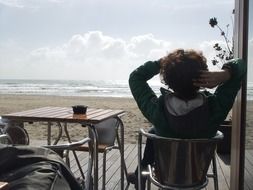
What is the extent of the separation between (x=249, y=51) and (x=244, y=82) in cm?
23

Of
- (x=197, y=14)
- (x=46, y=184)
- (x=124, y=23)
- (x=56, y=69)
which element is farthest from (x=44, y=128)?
(x=56, y=69)

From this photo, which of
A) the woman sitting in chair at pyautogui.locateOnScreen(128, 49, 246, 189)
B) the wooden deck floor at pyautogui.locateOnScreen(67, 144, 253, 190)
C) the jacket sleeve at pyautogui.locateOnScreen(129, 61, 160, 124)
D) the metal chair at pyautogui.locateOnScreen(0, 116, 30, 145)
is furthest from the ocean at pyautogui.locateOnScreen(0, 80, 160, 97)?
the woman sitting in chair at pyautogui.locateOnScreen(128, 49, 246, 189)

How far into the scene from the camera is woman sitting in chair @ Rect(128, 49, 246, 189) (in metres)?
Answer: 2.37

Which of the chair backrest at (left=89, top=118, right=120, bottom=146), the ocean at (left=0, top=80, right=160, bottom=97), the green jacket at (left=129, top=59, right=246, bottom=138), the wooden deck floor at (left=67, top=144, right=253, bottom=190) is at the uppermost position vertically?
the green jacket at (left=129, top=59, right=246, bottom=138)

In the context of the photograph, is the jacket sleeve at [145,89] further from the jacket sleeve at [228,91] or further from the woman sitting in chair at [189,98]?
the jacket sleeve at [228,91]

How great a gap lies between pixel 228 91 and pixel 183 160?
45 centimetres

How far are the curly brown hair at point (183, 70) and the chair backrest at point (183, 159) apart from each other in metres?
0.25

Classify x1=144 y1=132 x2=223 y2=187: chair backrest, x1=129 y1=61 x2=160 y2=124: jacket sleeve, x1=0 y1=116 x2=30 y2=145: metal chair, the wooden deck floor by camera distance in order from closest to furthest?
x1=144 y1=132 x2=223 y2=187: chair backrest < x1=129 y1=61 x2=160 y2=124: jacket sleeve < the wooden deck floor < x1=0 y1=116 x2=30 y2=145: metal chair

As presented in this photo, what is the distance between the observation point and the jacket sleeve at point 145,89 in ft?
8.18

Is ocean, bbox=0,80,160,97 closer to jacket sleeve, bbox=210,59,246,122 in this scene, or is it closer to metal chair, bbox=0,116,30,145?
metal chair, bbox=0,116,30,145

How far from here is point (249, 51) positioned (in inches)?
117

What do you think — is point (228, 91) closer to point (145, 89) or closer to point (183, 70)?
point (183, 70)

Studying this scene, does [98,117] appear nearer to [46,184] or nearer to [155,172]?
[155,172]

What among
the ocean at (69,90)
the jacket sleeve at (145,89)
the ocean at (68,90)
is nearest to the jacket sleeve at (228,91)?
the jacket sleeve at (145,89)
